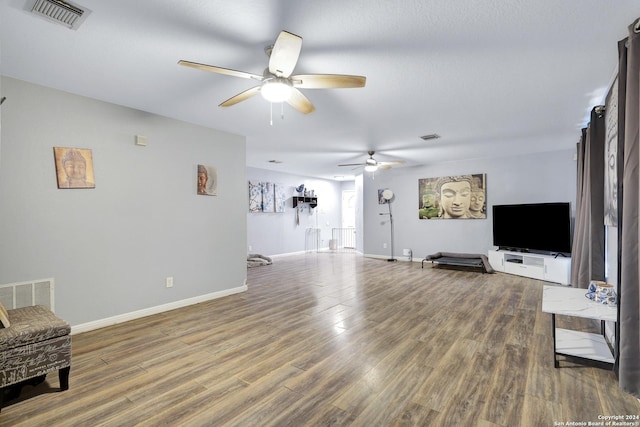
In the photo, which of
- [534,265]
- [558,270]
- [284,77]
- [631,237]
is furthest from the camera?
[534,265]

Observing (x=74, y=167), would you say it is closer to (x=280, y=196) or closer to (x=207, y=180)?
(x=207, y=180)

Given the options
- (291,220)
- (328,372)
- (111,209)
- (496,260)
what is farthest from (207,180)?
(496,260)

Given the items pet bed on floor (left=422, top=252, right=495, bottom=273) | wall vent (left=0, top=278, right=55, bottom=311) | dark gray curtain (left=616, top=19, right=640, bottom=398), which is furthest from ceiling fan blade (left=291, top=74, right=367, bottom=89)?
pet bed on floor (left=422, top=252, right=495, bottom=273)

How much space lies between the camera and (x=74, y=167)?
→ 302 centimetres

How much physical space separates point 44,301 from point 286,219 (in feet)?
21.2

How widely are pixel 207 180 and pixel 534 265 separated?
5.94 m

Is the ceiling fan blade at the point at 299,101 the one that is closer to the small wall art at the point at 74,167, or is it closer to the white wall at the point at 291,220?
the small wall art at the point at 74,167

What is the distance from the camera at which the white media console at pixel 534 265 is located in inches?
198

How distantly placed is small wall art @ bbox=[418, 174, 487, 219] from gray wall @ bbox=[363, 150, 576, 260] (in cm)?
12

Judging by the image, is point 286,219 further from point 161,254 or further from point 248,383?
point 248,383

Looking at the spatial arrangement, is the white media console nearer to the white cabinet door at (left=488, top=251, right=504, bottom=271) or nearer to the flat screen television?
the white cabinet door at (left=488, top=251, right=504, bottom=271)

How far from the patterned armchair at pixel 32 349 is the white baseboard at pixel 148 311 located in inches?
38.0

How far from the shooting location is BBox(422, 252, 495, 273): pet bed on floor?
6106mm

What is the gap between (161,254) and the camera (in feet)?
12.1
